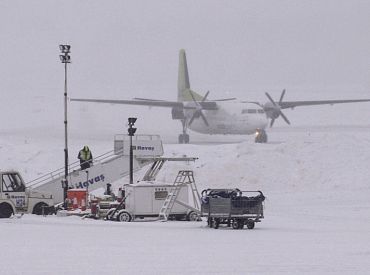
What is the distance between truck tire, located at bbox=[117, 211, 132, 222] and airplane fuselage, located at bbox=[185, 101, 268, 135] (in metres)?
43.0

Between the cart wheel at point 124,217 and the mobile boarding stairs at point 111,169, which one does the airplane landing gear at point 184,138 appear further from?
the cart wheel at point 124,217

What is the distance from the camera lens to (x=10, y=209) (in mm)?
32219

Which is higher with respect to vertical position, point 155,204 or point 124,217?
point 155,204

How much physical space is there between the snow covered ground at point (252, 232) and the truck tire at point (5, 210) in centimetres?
63

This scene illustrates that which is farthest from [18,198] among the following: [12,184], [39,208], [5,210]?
[39,208]

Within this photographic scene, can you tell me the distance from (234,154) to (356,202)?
13.5 m

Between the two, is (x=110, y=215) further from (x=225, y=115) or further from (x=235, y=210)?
(x=225, y=115)

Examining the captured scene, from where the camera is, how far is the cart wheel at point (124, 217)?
102 feet

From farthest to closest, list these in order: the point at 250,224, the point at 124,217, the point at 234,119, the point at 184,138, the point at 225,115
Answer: the point at 225,115 < the point at 234,119 < the point at 184,138 < the point at 124,217 < the point at 250,224

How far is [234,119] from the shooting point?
7500 centimetres

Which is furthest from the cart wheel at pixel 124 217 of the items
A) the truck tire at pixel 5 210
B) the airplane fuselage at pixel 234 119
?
the airplane fuselage at pixel 234 119

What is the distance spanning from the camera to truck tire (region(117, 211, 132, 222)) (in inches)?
1227

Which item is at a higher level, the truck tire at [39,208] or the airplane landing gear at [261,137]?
the airplane landing gear at [261,137]

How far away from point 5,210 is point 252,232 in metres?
9.60
